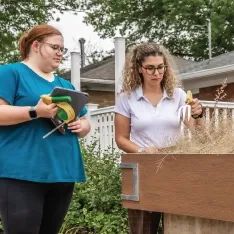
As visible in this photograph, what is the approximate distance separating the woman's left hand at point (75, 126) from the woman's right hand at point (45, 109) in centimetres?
18

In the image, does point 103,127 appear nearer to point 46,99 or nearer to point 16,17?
point 46,99

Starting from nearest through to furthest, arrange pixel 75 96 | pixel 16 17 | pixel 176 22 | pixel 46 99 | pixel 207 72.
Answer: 1. pixel 46 99
2. pixel 75 96
3. pixel 207 72
4. pixel 16 17
5. pixel 176 22

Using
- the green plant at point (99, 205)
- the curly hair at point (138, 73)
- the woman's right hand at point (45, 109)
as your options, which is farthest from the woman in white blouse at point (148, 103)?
the green plant at point (99, 205)

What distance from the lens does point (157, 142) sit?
2701 millimetres

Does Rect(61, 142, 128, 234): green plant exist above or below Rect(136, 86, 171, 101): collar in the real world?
below

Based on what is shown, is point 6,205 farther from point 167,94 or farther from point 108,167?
point 108,167

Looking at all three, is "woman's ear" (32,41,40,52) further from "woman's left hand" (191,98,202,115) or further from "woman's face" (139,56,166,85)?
"woman's left hand" (191,98,202,115)

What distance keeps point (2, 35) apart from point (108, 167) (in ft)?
39.0

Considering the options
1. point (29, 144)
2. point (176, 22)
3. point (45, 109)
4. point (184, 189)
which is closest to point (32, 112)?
point (45, 109)

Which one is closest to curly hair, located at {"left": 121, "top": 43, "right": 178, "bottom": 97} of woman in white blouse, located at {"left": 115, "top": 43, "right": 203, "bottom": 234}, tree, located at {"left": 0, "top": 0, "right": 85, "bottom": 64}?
woman in white blouse, located at {"left": 115, "top": 43, "right": 203, "bottom": 234}

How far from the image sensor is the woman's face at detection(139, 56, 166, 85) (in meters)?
2.78

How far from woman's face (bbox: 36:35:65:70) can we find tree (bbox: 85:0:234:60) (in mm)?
20177

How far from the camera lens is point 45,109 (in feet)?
7.20

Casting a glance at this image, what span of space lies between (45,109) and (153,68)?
30.7 inches
